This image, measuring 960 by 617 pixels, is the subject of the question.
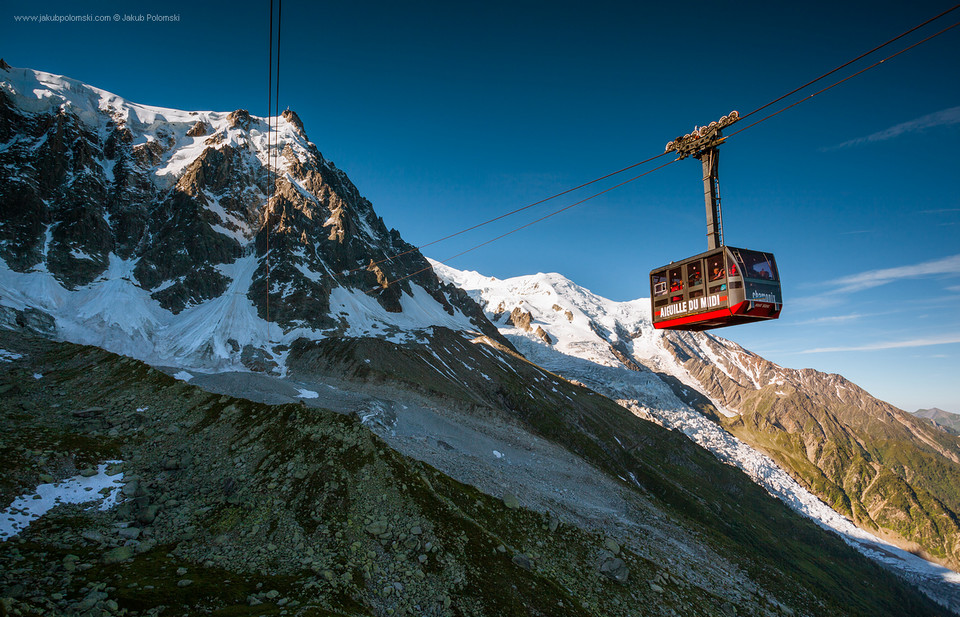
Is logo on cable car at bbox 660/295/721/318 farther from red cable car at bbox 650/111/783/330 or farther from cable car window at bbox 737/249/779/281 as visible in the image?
cable car window at bbox 737/249/779/281

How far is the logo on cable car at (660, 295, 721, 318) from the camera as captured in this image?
19.9 meters

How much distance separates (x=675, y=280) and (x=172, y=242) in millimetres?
163103

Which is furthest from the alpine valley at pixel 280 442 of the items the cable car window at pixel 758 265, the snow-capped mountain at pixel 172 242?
the cable car window at pixel 758 265

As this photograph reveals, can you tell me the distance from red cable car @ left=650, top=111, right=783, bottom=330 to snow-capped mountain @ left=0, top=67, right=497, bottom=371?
96972 millimetres

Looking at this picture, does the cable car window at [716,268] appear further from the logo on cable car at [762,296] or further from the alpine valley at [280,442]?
the alpine valley at [280,442]

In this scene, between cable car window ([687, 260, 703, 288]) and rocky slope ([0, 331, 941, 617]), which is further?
cable car window ([687, 260, 703, 288])

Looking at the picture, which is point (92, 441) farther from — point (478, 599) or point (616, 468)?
point (616, 468)

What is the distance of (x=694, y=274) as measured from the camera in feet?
68.8

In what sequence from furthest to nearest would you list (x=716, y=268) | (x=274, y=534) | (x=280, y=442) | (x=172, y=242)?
→ (x=172, y=242) → (x=280, y=442) → (x=716, y=268) → (x=274, y=534)

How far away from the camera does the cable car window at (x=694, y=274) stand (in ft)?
66.9

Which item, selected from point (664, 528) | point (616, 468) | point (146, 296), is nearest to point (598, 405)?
point (616, 468)

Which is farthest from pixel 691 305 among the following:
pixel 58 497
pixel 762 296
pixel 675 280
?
pixel 58 497

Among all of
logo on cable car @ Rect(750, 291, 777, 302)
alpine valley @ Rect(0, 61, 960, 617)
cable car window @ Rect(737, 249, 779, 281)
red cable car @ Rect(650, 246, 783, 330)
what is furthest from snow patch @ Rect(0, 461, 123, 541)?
cable car window @ Rect(737, 249, 779, 281)

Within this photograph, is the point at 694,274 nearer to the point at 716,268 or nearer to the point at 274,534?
the point at 716,268
